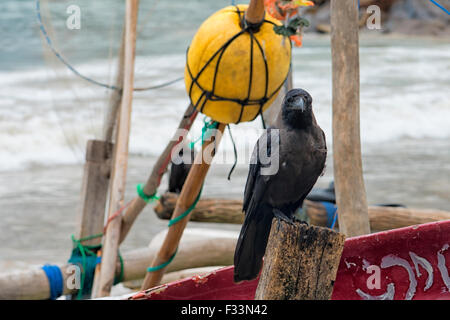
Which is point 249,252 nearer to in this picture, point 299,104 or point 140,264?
point 299,104

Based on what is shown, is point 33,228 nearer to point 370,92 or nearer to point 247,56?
point 247,56

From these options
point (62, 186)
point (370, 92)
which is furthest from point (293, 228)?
point (370, 92)

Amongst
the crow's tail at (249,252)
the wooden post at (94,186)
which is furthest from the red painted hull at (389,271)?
the wooden post at (94,186)

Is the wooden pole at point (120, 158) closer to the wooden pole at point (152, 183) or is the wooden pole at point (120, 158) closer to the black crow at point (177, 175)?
the wooden pole at point (152, 183)

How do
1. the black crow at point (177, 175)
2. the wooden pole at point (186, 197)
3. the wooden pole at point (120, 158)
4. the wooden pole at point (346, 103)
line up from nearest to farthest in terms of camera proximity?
1. the wooden pole at point (346, 103)
2. the wooden pole at point (186, 197)
3. the wooden pole at point (120, 158)
4. the black crow at point (177, 175)

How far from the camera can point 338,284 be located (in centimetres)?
236

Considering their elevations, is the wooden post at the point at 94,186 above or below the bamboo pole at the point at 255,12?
below

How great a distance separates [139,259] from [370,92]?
9.38 metres

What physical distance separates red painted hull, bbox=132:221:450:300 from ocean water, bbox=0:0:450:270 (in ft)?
5.46

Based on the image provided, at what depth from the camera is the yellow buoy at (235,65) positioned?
8.57 feet

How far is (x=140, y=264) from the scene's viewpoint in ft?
12.5

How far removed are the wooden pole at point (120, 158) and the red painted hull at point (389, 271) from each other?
122cm

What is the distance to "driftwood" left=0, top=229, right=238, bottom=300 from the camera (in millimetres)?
3467

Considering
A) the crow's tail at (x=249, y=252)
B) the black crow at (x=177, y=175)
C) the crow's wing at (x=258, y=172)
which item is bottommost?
the black crow at (x=177, y=175)
